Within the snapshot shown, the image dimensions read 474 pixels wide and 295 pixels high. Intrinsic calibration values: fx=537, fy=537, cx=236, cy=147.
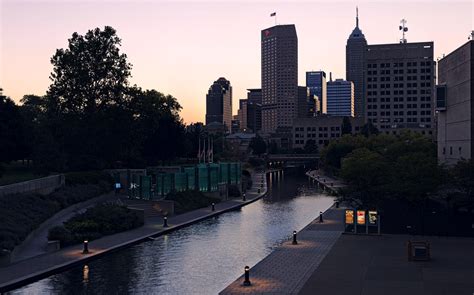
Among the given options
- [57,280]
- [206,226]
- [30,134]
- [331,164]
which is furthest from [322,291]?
[331,164]

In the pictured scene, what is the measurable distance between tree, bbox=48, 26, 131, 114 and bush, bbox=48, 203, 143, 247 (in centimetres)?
3337

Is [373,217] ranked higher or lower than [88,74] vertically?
lower

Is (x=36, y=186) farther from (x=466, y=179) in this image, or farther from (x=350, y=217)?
(x=466, y=179)

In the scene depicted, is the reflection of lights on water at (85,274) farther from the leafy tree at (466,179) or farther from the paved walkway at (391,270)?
the leafy tree at (466,179)

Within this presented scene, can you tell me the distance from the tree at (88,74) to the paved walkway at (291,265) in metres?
42.2

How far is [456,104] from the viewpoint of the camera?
51.8 meters

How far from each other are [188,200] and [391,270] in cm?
3187

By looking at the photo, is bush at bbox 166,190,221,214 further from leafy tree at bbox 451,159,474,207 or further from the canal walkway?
leafy tree at bbox 451,159,474,207

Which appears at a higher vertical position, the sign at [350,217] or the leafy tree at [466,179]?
the leafy tree at [466,179]

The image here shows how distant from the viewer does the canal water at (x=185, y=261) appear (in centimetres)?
2530

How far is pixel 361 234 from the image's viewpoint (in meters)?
38.1

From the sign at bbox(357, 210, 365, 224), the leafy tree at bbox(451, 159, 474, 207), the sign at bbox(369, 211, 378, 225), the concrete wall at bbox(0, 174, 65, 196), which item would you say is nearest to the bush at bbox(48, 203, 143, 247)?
the concrete wall at bbox(0, 174, 65, 196)

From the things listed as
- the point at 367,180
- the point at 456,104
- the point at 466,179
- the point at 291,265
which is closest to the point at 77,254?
the point at 291,265

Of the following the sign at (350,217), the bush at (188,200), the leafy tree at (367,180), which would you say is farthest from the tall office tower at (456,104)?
the bush at (188,200)
